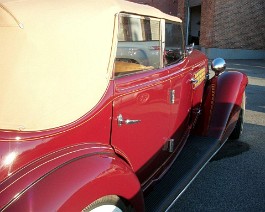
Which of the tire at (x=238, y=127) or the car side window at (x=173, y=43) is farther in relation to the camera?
the tire at (x=238, y=127)

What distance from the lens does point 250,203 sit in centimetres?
308

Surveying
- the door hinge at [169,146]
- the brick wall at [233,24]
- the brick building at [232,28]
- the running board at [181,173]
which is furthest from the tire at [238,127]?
the brick wall at [233,24]

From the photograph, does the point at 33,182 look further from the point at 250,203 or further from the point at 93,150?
the point at 250,203

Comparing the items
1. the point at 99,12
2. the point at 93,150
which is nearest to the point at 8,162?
the point at 93,150

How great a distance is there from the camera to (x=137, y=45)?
261 centimetres

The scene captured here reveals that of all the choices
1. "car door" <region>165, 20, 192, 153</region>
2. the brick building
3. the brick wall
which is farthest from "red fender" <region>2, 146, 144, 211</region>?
the brick wall

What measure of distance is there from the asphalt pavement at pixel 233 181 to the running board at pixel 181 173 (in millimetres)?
363

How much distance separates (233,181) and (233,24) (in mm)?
16940

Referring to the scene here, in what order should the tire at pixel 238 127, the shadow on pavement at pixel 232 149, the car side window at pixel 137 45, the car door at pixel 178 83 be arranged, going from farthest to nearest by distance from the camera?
the tire at pixel 238 127 < the shadow on pavement at pixel 232 149 < the car door at pixel 178 83 < the car side window at pixel 137 45

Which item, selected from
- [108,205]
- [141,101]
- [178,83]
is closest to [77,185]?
[108,205]

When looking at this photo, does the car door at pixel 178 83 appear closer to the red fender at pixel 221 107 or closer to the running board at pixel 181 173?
the running board at pixel 181 173

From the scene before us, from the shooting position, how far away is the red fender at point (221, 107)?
3629 millimetres

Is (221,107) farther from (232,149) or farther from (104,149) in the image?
(104,149)

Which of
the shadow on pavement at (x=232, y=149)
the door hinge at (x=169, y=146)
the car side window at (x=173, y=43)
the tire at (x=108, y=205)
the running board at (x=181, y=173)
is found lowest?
the shadow on pavement at (x=232, y=149)
